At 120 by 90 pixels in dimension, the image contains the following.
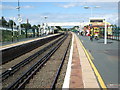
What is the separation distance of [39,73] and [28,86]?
3.06 meters

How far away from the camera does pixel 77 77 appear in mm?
9836

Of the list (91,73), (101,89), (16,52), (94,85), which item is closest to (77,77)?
(91,73)

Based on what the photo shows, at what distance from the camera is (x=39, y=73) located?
1255 cm

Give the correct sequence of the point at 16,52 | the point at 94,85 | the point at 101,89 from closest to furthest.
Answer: the point at 101,89
the point at 94,85
the point at 16,52

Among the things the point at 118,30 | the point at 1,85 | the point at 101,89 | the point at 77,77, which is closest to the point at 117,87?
the point at 101,89

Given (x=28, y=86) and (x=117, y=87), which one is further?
(x=28, y=86)

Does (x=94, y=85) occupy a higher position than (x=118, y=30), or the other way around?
→ (x=118, y=30)

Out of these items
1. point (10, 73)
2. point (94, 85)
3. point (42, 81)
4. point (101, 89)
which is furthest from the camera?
point (10, 73)

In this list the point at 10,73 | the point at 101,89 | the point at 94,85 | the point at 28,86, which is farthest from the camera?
the point at 10,73

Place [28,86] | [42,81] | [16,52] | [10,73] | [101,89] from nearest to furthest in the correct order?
[101,89] < [28,86] < [42,81] < [10,73] < [16,52]

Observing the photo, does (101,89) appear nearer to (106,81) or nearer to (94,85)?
(94,85)

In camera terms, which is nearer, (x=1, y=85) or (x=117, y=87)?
(x=117, y=87)

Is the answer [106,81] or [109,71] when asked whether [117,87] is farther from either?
[109,71]

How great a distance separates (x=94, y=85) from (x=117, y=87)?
2.68ft
